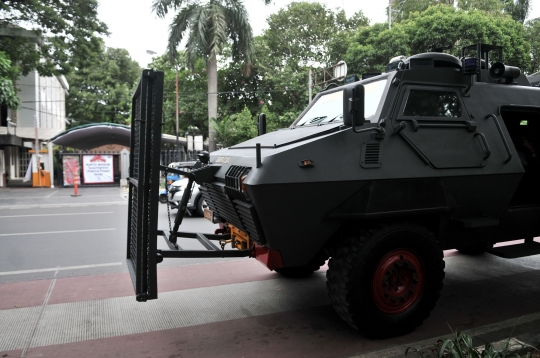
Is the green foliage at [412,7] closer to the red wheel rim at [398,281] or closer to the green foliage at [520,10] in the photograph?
the green foliage at [520,10]

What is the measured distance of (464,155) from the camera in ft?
14.0

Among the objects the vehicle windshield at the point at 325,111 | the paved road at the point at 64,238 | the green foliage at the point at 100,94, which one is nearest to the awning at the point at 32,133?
the paved road at the point at 64,238

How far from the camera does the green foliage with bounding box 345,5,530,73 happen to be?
20.4 meters

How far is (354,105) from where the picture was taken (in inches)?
147

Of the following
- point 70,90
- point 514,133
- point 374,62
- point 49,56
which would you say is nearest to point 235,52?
point 374,62

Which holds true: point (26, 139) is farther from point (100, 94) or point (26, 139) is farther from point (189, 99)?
point (100, 94)

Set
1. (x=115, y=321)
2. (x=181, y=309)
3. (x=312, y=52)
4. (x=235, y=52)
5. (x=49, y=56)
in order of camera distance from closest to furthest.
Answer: (x=115, y=321) → (x=181, y=309) → (x=49, y=56) → (x=235, y=52) → (x=312, y=52)

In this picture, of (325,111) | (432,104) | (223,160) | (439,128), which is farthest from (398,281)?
(325,111)

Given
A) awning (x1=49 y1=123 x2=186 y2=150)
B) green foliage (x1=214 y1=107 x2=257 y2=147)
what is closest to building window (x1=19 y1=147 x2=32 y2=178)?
awning (x1=49 y1=123 x2=186 y2=150)

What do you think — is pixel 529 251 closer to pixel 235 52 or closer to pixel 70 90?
pixel 235 52

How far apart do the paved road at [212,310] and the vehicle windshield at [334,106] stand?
2010mm

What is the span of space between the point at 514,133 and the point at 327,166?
3.52m

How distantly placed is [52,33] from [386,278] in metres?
20.1

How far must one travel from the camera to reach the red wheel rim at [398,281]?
3896 mm
